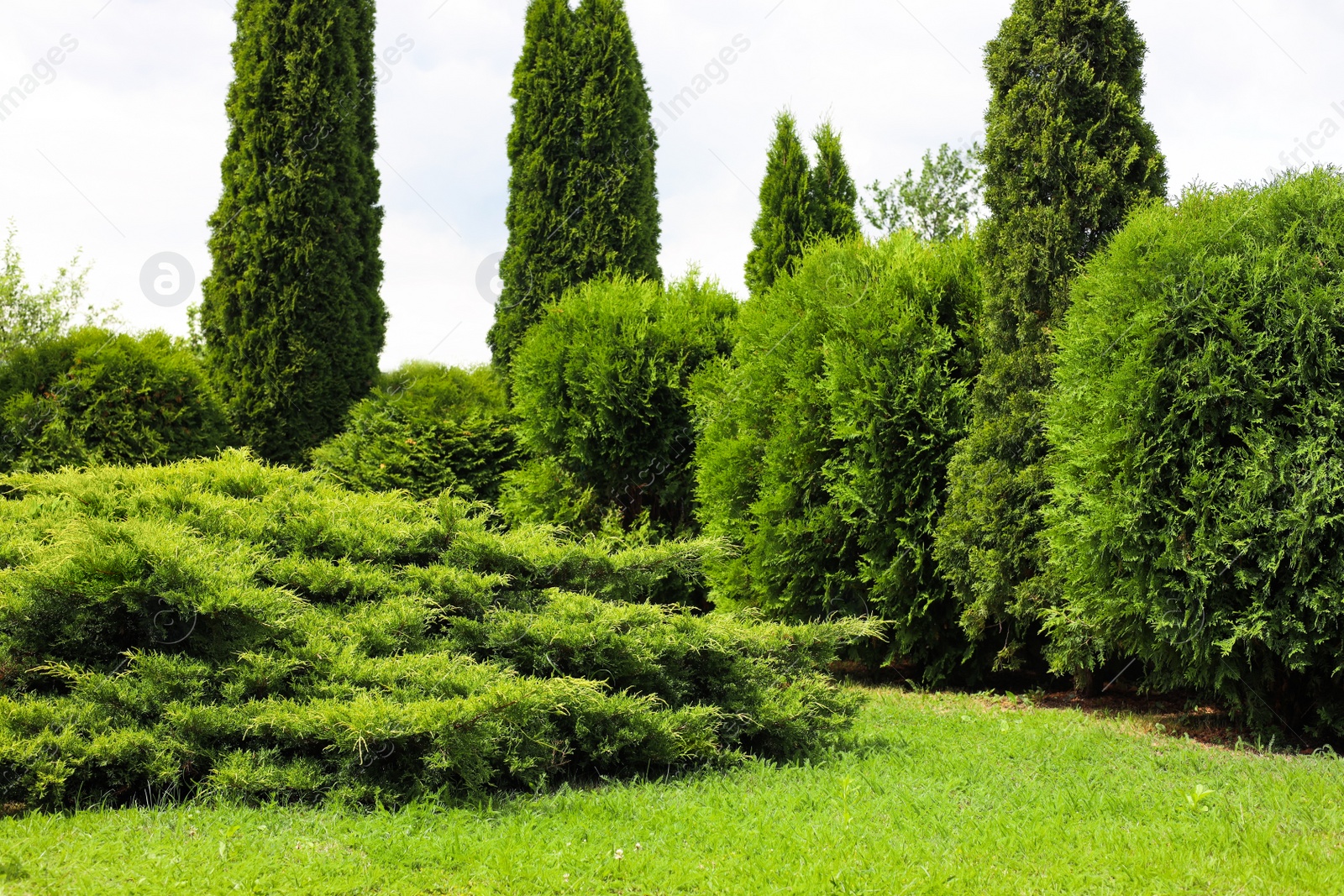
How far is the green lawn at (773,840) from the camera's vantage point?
139 inches

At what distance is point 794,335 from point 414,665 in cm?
493

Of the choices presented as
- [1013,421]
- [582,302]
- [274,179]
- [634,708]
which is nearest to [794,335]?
[1013,421]

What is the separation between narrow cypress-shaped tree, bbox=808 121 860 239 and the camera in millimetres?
13062

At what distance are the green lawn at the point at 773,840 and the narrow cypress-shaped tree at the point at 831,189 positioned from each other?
9.40m

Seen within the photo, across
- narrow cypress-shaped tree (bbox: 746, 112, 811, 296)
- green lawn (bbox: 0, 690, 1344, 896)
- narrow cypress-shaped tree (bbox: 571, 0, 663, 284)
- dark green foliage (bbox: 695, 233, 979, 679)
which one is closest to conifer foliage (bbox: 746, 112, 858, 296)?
narrow cypress-shaped tree (bbox: 746, 112, 811, 296)

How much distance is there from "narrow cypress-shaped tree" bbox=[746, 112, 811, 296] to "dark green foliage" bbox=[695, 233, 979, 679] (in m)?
3.84

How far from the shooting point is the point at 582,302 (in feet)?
34.4

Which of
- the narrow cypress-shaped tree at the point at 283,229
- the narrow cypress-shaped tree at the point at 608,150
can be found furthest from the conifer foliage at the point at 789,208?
the narrow cypress-shaped tree at the point at 283,229

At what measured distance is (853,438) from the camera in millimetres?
7891

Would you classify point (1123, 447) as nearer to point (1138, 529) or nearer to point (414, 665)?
point (1138, 529)

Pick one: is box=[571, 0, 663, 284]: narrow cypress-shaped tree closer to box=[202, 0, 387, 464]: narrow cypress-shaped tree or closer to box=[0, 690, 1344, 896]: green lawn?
box=[202, 0, 387, 464]: narrow cypress-shaped tree

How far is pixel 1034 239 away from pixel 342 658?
576 cm

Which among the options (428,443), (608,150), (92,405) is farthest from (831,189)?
(92,405)

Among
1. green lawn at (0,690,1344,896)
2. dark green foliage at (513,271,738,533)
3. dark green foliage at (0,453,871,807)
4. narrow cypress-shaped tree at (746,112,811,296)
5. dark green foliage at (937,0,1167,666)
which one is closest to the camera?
green lawn at (0,690,1344,896)
